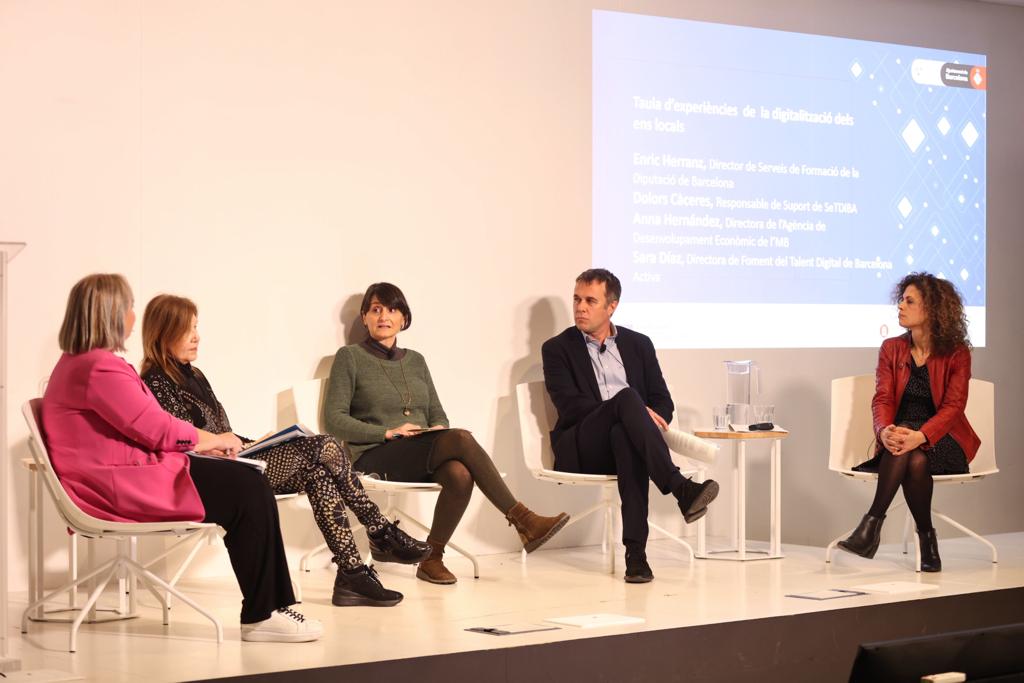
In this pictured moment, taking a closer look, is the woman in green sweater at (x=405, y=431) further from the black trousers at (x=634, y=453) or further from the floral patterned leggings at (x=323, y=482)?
the floral patterned leggings at (x=323, y=482)

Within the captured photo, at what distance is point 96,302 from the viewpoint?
3.52m

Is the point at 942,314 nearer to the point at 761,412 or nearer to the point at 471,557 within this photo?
the point at 761,412

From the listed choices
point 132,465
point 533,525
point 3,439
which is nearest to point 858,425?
point 533,525

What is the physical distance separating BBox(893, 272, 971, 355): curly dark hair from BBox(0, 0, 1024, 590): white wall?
37.7 inches

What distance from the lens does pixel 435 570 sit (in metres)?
4.66

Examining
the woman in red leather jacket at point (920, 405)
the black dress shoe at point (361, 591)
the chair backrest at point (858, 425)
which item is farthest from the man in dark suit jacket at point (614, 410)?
the black dress shoe at point (361, 591)

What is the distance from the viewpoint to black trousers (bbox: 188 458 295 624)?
11.8 ft

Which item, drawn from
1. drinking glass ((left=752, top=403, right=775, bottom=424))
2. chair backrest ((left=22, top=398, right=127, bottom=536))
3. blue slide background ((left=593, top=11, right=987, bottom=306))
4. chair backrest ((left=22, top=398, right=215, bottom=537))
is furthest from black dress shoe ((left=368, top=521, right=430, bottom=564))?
blue slide background ((left=593, top=11, right=987, bottom=306))

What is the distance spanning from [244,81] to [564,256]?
62.5 inches

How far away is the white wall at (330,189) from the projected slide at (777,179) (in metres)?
0.13

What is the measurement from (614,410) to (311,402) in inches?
46.2

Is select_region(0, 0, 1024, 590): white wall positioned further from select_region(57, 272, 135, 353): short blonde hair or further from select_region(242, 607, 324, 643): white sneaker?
select_region(242, 607, 324, 643): white sneaker

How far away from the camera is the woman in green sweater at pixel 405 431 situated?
4664 mm

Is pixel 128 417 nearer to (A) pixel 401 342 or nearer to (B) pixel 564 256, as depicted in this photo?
(A) pixel 401 342
